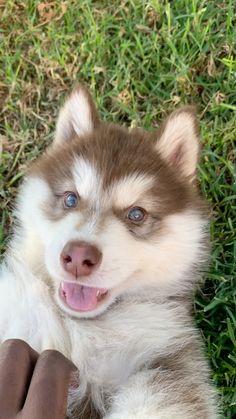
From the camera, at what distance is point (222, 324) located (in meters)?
4.10

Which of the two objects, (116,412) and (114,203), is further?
(114,203)

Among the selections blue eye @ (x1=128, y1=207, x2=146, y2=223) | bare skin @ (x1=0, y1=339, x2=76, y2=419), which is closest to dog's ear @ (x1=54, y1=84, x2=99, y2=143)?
blue eye @ (x1=128, y1=207, x2=146, y2=223)

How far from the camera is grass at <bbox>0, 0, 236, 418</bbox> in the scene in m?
4.59

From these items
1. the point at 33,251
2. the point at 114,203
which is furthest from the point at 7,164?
the point at 114,203

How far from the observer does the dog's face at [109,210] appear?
118 inches

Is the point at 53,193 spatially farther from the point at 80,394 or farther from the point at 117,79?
the point at 117,79

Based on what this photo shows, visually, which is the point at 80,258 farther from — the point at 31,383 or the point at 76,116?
the point at 76,116

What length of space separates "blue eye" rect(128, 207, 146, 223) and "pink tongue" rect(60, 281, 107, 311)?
1.37ft

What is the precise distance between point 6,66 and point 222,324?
2685 millimetres

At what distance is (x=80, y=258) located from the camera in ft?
9.34

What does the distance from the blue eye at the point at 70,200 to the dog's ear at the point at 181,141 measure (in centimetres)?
59

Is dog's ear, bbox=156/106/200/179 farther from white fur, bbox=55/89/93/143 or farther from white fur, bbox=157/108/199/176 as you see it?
white fur, bbox=55/89/93/143

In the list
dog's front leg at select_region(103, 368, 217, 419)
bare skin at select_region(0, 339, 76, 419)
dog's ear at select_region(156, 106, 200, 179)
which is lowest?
dog's front leg at select_region(103, 368, 217, 419)

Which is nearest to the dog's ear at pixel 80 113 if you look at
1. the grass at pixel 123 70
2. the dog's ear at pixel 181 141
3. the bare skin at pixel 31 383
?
the dog's ear at pixel 181 141
